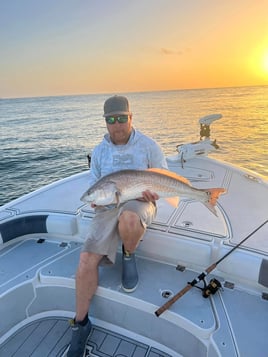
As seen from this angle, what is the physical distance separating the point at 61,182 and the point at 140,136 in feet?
6.89

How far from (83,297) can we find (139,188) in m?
0.99

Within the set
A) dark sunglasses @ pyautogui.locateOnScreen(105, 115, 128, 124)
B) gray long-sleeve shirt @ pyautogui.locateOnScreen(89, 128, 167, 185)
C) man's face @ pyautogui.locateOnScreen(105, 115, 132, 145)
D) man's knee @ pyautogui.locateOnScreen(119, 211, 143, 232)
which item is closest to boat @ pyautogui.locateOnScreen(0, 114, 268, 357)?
man's knee @ pyautogui.locateOnScreen(119, 211, 143, 232)

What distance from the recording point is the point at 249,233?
2.67 m

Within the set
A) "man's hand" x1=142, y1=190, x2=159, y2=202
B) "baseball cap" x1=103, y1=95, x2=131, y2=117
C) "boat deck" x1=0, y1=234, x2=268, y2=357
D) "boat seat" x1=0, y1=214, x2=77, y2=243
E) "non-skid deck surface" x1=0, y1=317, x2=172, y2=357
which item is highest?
"baseball cap" x1=103, y1=95, x2=131, y2=117

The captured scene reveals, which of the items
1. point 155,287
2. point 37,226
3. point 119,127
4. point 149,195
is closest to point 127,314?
point 155,287

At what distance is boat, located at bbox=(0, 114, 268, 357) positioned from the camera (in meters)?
2.01

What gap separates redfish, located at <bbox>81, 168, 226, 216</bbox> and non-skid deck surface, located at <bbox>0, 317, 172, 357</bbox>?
1.14 m

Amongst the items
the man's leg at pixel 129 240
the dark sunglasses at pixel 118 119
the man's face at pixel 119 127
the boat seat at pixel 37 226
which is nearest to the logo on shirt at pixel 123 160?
the man's face at pixel 119 127

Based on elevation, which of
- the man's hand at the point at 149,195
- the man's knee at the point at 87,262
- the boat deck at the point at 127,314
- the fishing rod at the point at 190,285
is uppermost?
the man's hand at the point at 149,195

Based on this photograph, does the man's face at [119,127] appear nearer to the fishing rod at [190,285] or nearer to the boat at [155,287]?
→ the boat at [155,287]

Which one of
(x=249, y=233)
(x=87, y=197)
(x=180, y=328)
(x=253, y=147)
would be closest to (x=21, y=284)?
(x=87, y=197)

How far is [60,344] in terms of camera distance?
2.24 meters

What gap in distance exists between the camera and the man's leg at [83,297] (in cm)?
204

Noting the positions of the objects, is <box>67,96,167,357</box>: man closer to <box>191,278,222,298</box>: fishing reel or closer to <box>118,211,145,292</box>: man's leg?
<box>118,211,145,292</box>: man's leg
